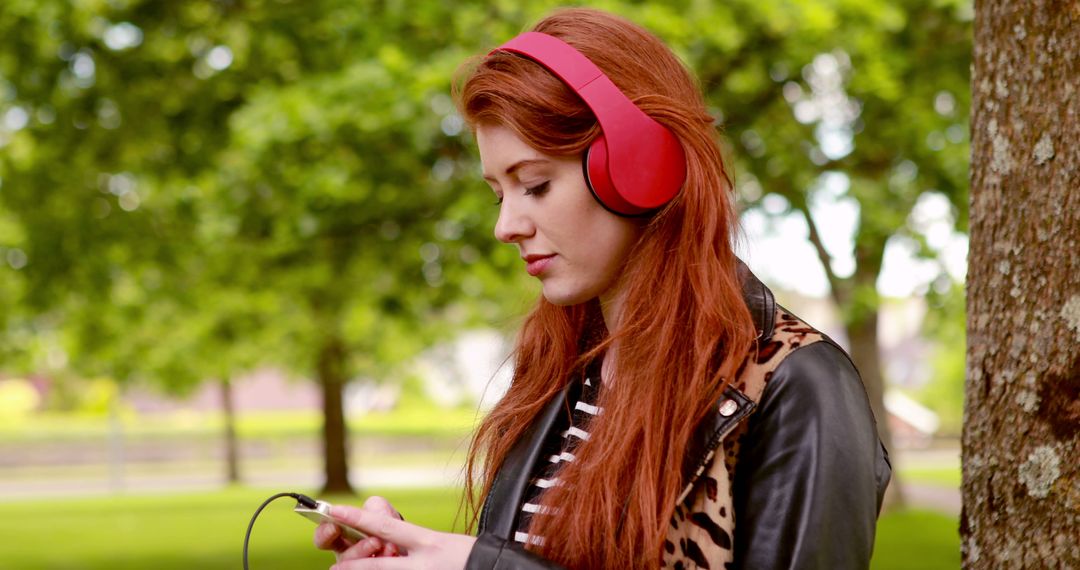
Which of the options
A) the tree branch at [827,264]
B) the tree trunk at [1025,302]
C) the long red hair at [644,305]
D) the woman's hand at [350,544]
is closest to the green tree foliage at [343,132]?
the tree branch at [827,264]

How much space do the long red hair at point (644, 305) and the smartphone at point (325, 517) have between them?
273mm

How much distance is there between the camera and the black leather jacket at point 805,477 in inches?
64.7

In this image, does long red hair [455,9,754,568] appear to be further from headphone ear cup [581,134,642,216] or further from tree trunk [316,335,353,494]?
tree trunk [316,335,353,494]

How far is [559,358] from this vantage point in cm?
226

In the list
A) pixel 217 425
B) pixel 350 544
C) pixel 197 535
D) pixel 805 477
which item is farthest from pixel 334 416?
pixel 217 425

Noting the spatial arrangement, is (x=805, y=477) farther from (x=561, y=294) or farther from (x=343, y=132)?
(x=343, y=132)

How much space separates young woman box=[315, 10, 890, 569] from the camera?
66.1 inches

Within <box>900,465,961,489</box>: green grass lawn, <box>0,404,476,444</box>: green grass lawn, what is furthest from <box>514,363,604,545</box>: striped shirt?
<box>0,404,476,444</box>: green grass lawn

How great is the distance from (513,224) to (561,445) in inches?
17.9

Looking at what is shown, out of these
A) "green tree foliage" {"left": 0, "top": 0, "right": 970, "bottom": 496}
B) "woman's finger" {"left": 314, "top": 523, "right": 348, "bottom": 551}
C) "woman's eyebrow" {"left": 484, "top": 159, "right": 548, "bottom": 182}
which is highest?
"green tree foliage" {"left": 0, "top": 0, "right": 970, "bottom": 496}

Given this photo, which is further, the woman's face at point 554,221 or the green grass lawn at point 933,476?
the green grass lawn at point 933,476

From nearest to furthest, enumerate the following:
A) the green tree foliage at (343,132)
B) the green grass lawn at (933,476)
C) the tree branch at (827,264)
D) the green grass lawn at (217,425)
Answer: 1. the green tree foliage at (343,132)
2. the tree branch at (827,264)
3. the green grass lawn at (933,476)
4. the green grass lawn at (217,425)

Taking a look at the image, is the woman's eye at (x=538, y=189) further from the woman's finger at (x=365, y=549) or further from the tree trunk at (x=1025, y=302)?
the tree trunk at (x=1025, y=302)

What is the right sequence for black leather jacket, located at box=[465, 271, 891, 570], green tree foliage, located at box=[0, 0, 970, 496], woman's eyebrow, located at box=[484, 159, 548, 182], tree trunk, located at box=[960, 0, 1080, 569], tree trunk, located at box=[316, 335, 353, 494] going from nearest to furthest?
black leather jacket, located at box=[465, 271, 891, 570] < woman's eyebrow, located at box=[484, 159, 548, 182] < tree trunk, located at box=[960, 0, 1080, 569] < green tree foliage, located at box=[0, 0, 970, 496] < tree trunk, located at box=[316, 335, 353, 494]
